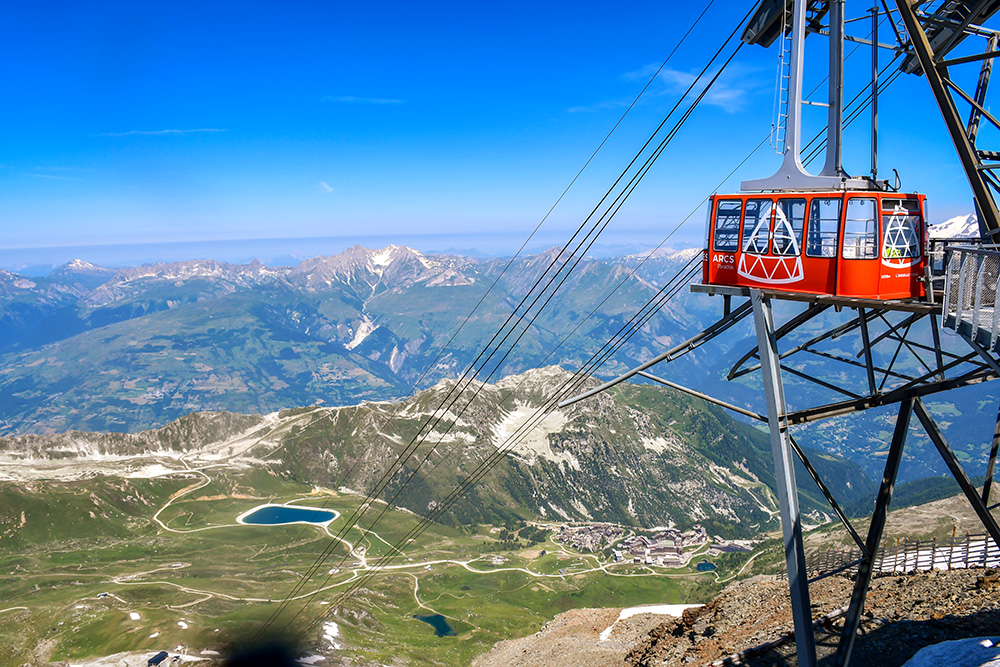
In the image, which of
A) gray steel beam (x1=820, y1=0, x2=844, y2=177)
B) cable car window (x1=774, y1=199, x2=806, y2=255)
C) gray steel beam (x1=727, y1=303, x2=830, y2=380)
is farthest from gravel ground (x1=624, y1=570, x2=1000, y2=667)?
gray steel beam (x1=820, y1=0, x2=844, y2=177)

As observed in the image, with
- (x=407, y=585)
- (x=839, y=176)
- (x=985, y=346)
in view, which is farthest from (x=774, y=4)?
(x=407, y=585)

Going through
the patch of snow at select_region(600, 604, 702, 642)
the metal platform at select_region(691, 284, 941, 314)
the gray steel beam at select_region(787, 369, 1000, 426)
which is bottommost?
the patch of snow at select_region(600, 604, 702, 642)

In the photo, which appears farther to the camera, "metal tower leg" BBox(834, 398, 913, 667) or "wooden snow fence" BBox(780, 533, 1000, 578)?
"wooden snow fence" BBox(780, 533, 1000, 578)

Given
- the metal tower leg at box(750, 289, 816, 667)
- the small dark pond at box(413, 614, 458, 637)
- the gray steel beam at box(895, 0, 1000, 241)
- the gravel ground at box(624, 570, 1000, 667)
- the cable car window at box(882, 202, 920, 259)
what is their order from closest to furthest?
the gray steel beam at box(895, 0, 1000, 241)
the metal tower leg at box(750, 289, 816, 667)
the cable car window at box(882, 202, 920, 259)
the gravel ground at box(624, 570, 1000, 667)
the small dark pond at box(413, 614, 458, 637)

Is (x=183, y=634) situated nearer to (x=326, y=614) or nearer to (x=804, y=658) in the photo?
(x=326, y=614)

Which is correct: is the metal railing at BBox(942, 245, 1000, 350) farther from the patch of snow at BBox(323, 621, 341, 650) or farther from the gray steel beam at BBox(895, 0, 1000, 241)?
the patch of snow at BBox(323, 621, 341, 650)

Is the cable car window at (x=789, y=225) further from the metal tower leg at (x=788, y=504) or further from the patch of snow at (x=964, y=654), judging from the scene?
the patch of snow at (x=964, y=654)

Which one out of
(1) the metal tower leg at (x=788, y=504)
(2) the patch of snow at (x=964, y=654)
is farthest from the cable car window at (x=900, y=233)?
(2) the patch of snow at (x=964, y=654)
